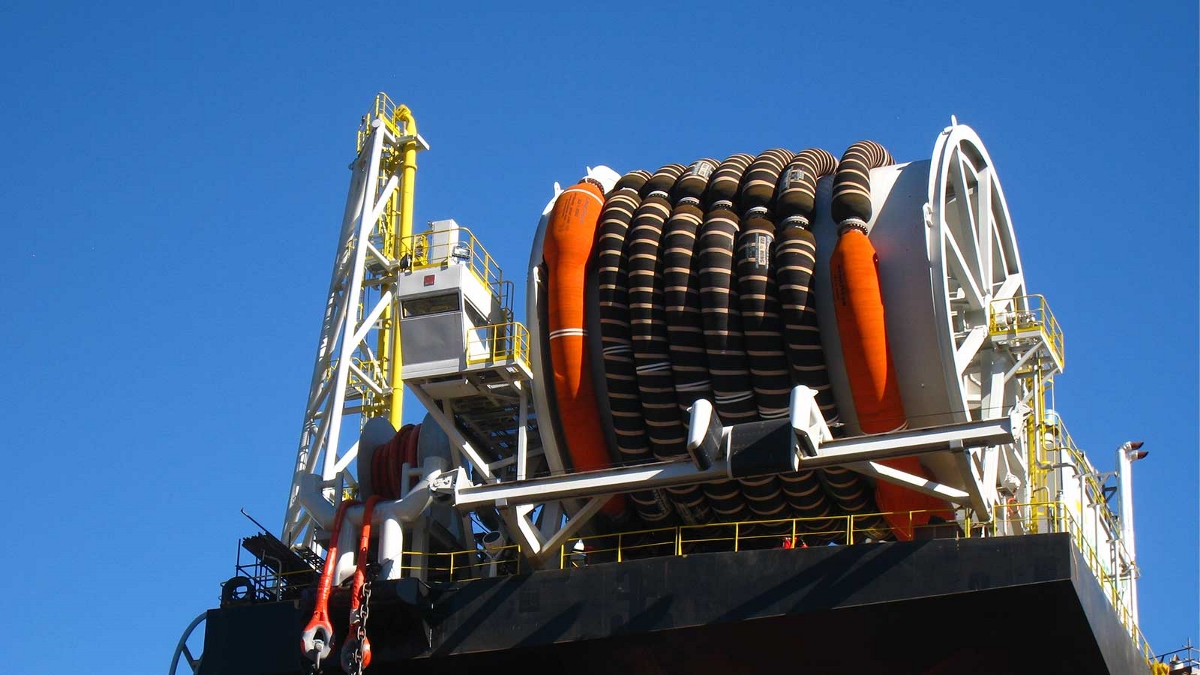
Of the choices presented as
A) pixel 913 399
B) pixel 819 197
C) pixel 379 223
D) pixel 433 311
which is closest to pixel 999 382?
pixel 913 399

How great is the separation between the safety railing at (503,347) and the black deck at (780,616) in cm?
548

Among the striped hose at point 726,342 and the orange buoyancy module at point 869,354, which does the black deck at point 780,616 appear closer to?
the orange buoyancy module at point 869,354

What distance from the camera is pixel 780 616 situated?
3119 centimetres

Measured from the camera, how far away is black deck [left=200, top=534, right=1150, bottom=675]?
30.6 m

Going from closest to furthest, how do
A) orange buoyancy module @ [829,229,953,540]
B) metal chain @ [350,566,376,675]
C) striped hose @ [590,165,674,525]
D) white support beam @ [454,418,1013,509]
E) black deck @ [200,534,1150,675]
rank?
black deck @ [200,534,1150,675], white support beam @ [454,418,1013,509], metal chain @ [350,566,376,675], orange buoyancy module @ [829,229,953,540], striped hose @ [590,165,674,525]

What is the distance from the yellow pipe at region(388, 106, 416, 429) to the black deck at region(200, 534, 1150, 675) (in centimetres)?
1216

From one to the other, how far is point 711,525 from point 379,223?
17.6 meters

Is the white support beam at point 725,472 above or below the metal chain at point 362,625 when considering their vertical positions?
above

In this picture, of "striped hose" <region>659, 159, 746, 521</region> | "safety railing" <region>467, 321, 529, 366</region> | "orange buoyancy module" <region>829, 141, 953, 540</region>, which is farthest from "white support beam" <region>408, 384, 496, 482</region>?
"orange buoyancy module" <region>829, 141, 953, 540</region>

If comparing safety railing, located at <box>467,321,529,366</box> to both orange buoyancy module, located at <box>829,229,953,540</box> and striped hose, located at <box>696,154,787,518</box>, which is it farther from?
orange buoyancy module, located at <box>829,229,953,540</box>

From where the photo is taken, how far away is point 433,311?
3834 cm

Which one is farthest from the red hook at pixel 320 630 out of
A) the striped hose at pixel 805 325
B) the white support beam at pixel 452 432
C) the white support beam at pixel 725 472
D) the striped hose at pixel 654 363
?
the striped hose at pixel 805 325

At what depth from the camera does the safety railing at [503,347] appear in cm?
3694

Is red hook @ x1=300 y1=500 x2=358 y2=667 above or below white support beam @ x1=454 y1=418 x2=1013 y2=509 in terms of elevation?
below
